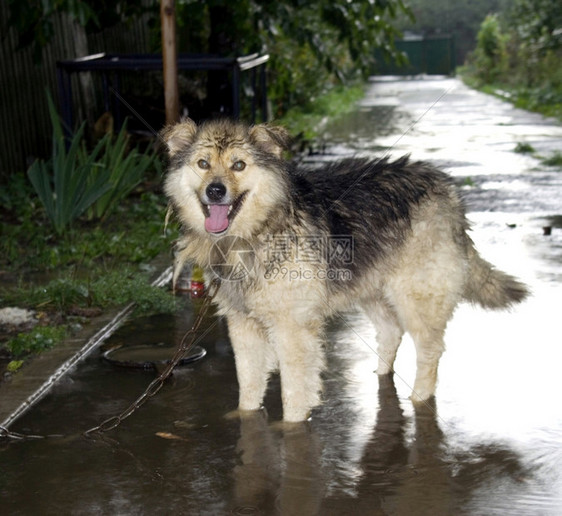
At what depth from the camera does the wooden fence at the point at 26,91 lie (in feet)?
40.3

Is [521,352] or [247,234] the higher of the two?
[247,234]

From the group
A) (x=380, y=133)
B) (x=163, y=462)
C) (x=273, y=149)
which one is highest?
(x=273, y=149)

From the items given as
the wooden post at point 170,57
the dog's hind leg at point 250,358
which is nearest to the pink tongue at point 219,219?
the dog's hind leg at point 250,358

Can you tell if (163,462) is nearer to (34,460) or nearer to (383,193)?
(34,460)

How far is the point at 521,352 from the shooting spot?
6242 mm

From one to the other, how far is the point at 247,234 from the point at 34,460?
1.63 meters

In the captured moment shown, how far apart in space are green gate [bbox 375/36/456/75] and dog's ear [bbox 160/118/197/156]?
48522mm

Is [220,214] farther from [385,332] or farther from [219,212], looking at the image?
[385,332]

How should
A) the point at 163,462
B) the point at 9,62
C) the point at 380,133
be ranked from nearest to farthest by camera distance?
the point at 163,462
the point at 9,62
the point at 380,133

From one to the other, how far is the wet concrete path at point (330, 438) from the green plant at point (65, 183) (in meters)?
2.30

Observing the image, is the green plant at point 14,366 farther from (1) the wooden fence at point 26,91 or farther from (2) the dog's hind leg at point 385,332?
(1) the wooden fence at point 26,91

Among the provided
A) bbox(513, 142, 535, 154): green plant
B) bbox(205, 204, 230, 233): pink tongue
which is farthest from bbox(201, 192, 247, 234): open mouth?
bbox(513, 142, 535, 154): green plant

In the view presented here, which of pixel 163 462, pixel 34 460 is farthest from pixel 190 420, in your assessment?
pixel 34 460

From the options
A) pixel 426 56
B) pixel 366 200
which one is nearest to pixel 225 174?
pixel 366 200
